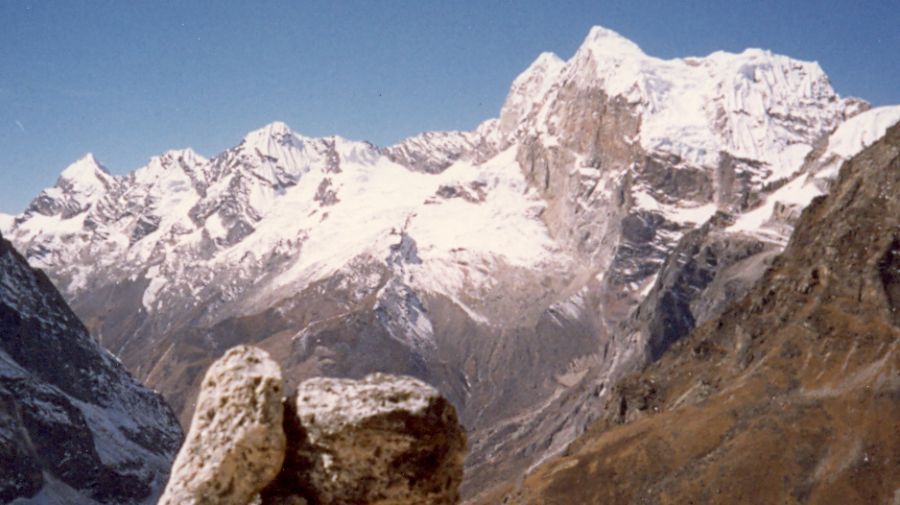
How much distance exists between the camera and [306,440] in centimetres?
1619

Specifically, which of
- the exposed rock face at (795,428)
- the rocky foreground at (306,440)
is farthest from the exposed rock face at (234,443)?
the exposed rock face at (795,428)

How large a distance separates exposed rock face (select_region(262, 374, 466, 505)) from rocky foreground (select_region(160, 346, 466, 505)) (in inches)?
0.7

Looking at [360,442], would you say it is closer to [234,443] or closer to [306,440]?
[306,440]

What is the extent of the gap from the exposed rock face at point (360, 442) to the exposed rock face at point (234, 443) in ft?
1.77

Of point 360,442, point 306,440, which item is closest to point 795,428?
point 360,442

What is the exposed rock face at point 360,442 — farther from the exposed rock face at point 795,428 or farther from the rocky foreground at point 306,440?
the exposed rock face at point 795,428

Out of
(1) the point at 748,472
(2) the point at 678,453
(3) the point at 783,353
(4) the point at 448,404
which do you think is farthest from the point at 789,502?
(4) the point at 448,404

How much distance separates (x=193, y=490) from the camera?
15516mm

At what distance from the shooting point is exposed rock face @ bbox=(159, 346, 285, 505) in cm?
1556

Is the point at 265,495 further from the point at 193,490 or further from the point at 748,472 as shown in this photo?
the point at 748,472

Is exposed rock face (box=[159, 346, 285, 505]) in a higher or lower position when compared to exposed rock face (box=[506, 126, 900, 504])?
higher

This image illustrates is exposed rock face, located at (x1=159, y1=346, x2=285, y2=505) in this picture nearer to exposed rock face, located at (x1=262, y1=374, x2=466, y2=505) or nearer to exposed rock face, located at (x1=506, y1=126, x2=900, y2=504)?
exposed rock face, located at (x1=262, y1=374, x2=466, y2=505)

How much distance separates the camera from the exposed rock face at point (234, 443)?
15.6 metres

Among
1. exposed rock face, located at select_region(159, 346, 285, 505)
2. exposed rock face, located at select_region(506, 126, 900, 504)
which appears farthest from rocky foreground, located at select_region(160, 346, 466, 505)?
exposed rock face, located at select_region(506, 126, 900, 504)
